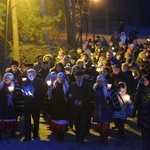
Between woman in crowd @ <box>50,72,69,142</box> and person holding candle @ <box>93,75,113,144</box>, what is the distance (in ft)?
2.52

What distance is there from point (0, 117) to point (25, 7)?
10750 millimetres

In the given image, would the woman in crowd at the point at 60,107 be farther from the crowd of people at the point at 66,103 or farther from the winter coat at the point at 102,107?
the winter coat at the point at 102,107

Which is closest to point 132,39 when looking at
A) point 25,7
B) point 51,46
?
point 51,46

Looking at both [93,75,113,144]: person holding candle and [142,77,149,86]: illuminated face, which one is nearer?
[142,77,149,86]: illuminated face

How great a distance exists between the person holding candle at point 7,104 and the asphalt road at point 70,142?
40cm

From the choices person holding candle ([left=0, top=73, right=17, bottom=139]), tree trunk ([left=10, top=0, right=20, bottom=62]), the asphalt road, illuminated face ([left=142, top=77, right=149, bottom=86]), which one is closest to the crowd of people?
person holding candle ([left=0, top=73, right=17, bottom=139])

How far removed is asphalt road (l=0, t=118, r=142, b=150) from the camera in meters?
10.4

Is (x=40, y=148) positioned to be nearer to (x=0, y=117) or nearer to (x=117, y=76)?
(x=0, y=117)

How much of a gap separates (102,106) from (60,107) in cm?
105

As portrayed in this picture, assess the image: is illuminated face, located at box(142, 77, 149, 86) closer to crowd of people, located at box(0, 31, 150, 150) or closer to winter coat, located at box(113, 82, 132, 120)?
crowd of people, located at box(0, 31, 150, 150)

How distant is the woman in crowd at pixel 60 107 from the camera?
35.9 feet

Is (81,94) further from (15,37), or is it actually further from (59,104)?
(15,37)

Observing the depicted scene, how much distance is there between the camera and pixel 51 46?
2445 centimetres

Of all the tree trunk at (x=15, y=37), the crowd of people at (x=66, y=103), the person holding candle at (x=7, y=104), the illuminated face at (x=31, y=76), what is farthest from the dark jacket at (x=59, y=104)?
the tree trunk at (x=15, y=37)
